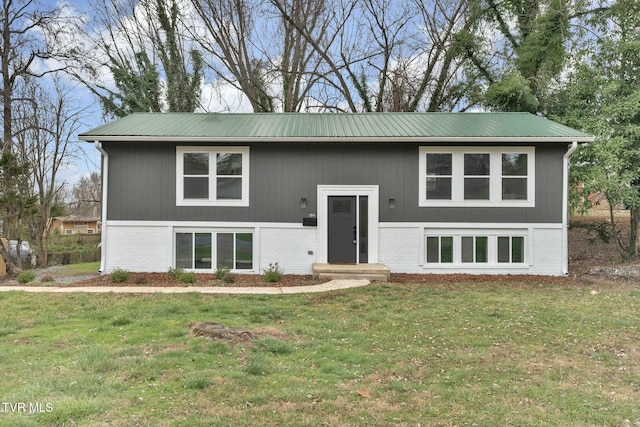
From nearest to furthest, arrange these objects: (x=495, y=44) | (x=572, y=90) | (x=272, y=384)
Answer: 1. (x=272, y=384)
2. (x=572, y=90)
3. (x=495, y=44)

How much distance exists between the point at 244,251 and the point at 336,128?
179 inches

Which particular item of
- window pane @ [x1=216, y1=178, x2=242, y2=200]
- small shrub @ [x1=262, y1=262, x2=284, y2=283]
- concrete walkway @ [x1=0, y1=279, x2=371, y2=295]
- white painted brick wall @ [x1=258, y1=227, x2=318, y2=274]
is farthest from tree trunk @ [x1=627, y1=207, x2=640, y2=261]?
window pane @ [x1=216, y1=178, x2=242, y2=200]

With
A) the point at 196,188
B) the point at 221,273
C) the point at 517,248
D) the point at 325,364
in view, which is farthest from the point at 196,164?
the point at 517,248

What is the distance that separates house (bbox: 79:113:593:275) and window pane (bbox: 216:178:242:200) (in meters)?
0.03

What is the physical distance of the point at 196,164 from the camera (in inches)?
440

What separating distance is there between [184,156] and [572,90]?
13.1 meters

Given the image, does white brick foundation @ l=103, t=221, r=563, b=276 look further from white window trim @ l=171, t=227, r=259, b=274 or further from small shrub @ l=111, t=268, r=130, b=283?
small shrub @ l=111, t=268, r=130, b=283

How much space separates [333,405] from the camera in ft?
11.1

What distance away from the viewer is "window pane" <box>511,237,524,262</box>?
36.4 feet

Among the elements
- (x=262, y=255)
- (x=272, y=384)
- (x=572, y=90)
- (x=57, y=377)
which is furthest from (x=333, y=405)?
(x=572, y=90)

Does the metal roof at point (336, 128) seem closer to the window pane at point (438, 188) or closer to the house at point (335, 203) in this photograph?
the house at point (335, 203)

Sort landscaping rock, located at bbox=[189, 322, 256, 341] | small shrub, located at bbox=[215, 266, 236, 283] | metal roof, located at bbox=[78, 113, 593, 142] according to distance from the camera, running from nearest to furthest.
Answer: landscaping rock, located at bbox=[189, 322, 256, 341], small shrub, located at bbox=[215, 266, 236, 283], metal roof, located at bbox=[78, 113, 593, 142]

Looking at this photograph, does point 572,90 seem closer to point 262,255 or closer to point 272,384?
point 262,255

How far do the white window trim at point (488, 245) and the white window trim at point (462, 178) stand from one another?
29.3 inches
